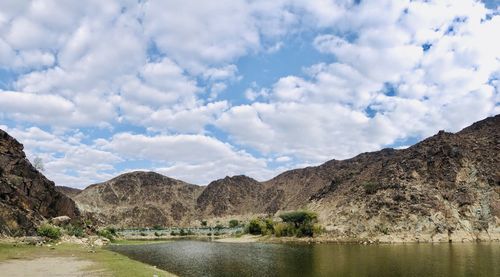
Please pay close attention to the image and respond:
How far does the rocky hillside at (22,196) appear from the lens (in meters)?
73.4

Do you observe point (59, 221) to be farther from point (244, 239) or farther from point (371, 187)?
point (371, 187)

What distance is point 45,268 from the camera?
40219 mm

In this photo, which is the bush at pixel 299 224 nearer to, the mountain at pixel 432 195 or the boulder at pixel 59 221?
the mountain at pixel 432 195

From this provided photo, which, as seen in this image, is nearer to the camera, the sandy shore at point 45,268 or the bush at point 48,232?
the sandy shore at point 45,268

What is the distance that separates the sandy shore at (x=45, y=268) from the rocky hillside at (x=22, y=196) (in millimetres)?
27962

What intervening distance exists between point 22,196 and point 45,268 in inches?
2127

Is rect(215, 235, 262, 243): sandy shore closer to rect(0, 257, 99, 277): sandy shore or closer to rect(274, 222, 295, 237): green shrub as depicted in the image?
rect(274, 222, 295, 237): green shrub

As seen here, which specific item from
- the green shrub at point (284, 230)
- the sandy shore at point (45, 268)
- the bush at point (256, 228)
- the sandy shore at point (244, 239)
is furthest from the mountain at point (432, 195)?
the sandy shore at point (45, 268)

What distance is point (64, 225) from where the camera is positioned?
9750cm

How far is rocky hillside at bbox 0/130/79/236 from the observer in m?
73.4

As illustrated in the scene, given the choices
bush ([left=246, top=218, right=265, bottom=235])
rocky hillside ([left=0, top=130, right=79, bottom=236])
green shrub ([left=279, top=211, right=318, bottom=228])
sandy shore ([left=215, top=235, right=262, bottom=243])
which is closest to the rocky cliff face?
green shrub ([left=279, top=211, right=318, bottom=228])

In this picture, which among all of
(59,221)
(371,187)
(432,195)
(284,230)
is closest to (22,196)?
(59,221)

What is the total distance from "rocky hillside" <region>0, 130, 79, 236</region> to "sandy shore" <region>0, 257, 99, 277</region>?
27962mm

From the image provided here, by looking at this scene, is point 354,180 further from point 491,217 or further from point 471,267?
point 471,267
